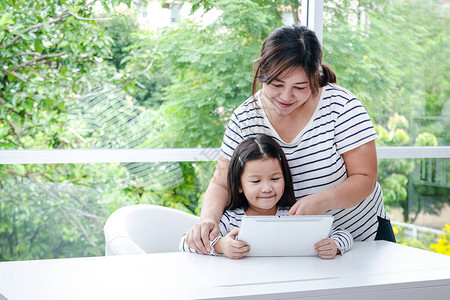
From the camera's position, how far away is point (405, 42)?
3.38 metres

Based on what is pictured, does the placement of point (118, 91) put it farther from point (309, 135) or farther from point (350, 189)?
point (350, 189)

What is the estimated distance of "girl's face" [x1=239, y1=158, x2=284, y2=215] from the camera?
5.09 feet

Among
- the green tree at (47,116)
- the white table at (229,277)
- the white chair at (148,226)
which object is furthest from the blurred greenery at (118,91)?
the white table at (229,277)

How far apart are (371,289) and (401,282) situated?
79mm

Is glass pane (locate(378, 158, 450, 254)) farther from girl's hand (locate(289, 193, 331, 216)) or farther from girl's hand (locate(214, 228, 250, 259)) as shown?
girl's hand (locate(214, 228, 250, 259))

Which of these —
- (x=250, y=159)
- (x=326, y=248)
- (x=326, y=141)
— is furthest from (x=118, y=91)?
(x=326, y=248)

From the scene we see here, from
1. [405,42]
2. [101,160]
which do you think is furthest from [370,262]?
[405,42]

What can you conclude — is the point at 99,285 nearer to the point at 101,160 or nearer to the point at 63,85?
the point at 101,160

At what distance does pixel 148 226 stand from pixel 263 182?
2.11ft

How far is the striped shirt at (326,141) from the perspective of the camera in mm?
1547

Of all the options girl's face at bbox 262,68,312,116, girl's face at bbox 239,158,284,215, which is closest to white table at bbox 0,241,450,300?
girl's face at bbox 239,158,284,215

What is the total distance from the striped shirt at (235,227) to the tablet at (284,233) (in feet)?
0.31

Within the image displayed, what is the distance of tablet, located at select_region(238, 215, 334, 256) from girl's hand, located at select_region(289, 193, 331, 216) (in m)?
0.09

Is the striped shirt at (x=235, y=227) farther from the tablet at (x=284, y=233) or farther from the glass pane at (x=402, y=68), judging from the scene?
the glass pane at (x=402, y=68)
